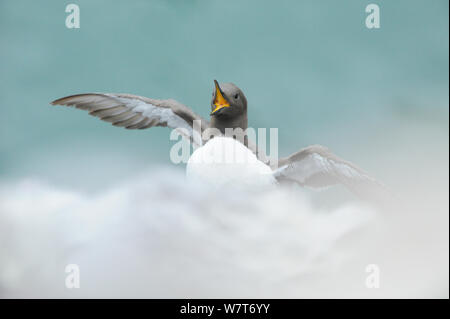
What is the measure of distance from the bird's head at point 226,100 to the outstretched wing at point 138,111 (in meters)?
0.32

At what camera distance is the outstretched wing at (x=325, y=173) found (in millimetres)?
3133

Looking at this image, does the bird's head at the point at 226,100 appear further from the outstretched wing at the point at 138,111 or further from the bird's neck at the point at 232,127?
the outstretched wing at the point at 138,111

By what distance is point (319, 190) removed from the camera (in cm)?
350

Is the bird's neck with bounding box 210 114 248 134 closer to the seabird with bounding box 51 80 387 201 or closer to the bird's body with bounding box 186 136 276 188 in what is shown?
the seabird with bounding box 51 80 387 201

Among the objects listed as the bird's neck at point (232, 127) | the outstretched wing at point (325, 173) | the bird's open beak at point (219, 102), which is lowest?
the outstretched wing at point (325, 173)

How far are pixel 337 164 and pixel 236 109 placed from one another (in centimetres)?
71

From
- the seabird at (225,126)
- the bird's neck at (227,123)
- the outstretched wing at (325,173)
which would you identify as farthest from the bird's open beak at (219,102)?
the outstretched wing at (325,173)

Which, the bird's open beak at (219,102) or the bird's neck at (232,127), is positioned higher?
the bird's open beak at (219,102)

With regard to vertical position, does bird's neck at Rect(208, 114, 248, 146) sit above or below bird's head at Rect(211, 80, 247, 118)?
below

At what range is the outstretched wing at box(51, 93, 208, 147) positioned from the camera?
3682 millimetres

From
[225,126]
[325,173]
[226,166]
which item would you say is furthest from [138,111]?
[325,173]

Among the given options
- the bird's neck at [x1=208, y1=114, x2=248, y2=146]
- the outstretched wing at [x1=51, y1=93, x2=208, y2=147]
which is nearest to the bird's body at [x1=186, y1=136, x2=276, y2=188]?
the bird's neck at [x1=208, y1=114, x2=248, y2=146]

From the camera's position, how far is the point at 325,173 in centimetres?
339

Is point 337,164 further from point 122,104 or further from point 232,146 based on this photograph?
point 122,104
